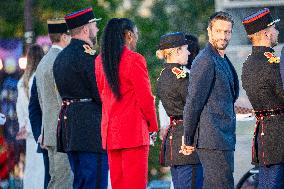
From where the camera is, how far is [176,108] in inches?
370

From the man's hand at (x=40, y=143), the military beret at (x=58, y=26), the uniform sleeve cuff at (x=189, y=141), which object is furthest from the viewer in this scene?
the military beret at (x=58, y=26)

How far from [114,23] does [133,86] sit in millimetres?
485

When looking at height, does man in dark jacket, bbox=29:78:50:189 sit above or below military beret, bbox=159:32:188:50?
below

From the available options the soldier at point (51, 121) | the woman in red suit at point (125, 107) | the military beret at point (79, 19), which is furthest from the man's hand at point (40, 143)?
the woman in red suit at point (125, 107)

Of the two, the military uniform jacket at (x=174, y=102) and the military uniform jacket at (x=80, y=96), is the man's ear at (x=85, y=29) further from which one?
the military uniform jacket at (x=174, y=102)

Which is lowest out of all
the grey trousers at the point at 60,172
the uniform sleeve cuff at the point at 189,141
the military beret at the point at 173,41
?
the grey trousers at the point at 60,172

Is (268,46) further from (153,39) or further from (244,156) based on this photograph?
(153,39)

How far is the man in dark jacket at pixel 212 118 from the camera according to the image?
→ 8.27m

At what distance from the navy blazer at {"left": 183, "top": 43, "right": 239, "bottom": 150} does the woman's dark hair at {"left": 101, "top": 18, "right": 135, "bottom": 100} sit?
615 millimetres

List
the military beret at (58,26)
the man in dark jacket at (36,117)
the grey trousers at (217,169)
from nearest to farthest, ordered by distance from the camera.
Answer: the grey trousers at (217,169), the military beret at (58,26), the man in dark jacket at (36,117)

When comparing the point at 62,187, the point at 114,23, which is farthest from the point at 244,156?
the point at 114,23

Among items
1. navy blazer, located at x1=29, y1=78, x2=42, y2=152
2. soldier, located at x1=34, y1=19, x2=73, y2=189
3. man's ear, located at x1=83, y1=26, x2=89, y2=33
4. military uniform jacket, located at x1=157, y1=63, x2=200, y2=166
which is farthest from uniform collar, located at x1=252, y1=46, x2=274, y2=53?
navy blazer, located at x1=29, y1=78, x2=42, y2=152

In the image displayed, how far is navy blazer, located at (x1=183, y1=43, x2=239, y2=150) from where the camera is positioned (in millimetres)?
8281

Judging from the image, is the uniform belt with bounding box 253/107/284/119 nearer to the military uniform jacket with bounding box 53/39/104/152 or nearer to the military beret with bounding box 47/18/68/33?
the military uniform jacket with bounding box 53/39/104/152
